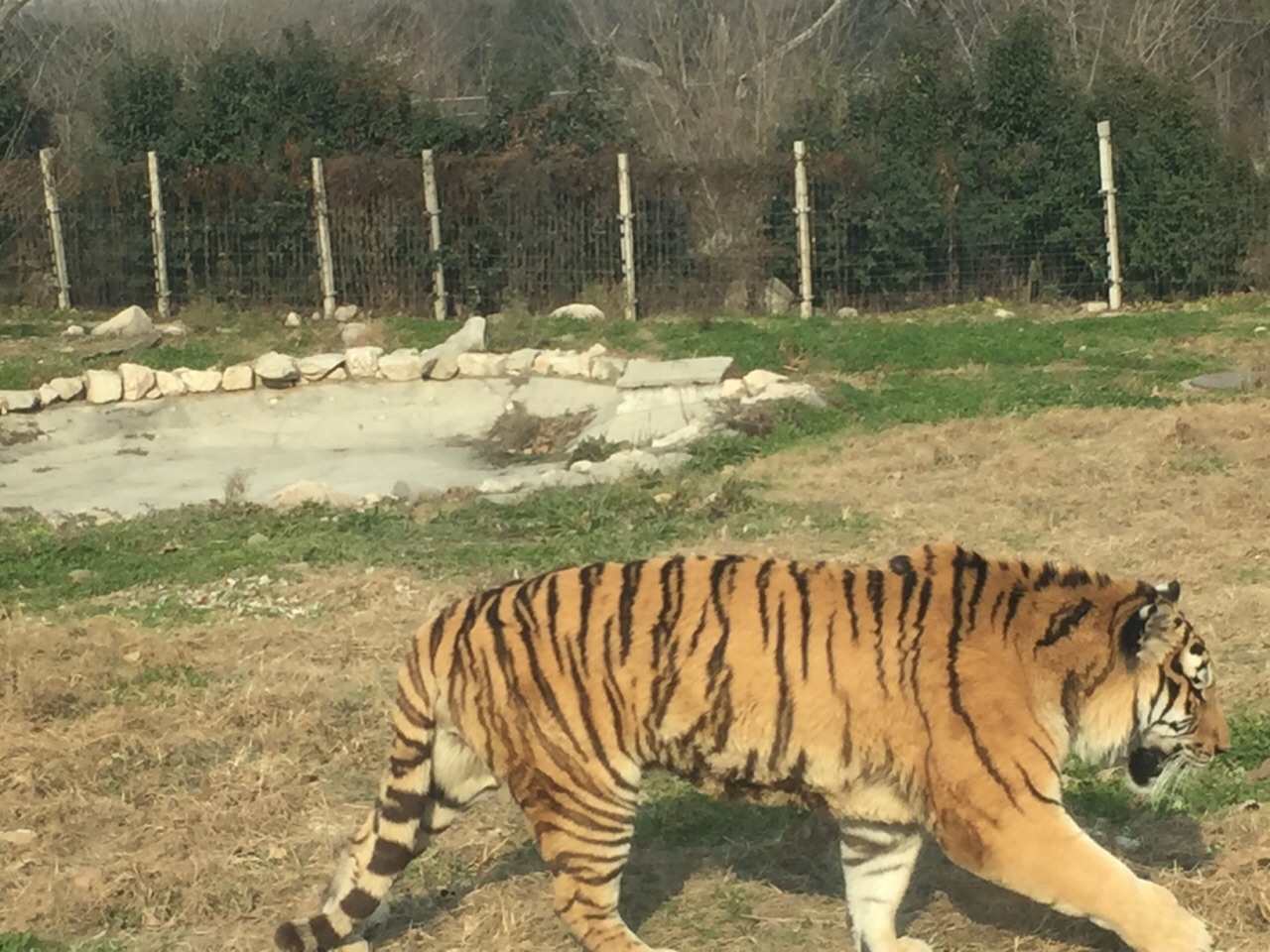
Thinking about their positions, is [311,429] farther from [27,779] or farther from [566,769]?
[566,769]

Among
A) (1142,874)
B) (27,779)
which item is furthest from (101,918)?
(1142,874)

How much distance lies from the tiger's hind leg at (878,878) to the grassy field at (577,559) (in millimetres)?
253

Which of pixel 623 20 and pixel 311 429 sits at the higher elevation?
pixel 623 20

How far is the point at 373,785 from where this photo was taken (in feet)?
18.8

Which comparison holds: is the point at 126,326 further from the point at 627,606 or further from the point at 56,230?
the point at 627,606

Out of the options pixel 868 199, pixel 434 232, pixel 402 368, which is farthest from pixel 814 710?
pixel 434 232

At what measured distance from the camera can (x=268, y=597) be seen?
8227 millimetres

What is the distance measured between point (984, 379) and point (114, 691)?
8430mm

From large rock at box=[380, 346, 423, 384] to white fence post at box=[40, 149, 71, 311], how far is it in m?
7.21

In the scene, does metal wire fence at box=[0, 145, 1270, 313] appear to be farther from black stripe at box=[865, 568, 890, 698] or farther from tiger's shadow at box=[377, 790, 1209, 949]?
black stripe at box=[865, 568, 890, 698]

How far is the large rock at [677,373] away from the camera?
13.7 m

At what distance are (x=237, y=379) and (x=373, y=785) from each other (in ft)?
34.6

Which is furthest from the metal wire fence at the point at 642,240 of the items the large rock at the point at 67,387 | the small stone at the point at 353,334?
the large rock at the point at 67,387

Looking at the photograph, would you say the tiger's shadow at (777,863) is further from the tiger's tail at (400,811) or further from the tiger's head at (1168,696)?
the tiger's head at (1168,696)
